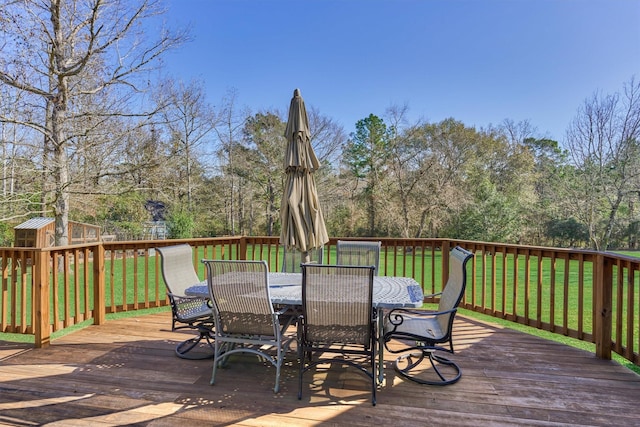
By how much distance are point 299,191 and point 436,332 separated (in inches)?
68.8

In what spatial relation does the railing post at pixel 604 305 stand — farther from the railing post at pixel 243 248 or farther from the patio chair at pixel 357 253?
the railing post at pixel 243 248

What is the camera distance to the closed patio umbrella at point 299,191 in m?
3.26

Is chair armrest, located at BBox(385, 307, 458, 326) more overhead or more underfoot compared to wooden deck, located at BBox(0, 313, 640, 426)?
more overhead

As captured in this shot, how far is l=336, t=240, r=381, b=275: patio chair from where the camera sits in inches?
161

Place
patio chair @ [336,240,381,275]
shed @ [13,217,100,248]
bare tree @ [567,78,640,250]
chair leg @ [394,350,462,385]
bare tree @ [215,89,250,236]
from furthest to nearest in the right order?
bare tree @ [215,89,250,236] → bare tree @ [567,78,640,250] → shed @ [13,217,100,248] → patio chair @ [336,240,381,275] → chair leg @ [394,350,462,385]

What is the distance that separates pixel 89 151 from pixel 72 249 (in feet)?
18.3

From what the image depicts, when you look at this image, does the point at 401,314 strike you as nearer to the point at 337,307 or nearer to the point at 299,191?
the point at 337,307

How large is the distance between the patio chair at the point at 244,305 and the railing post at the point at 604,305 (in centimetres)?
301

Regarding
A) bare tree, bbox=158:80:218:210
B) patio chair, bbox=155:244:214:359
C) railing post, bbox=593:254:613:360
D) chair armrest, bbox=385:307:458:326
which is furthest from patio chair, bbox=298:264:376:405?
bare tree, bbox=158:80:218:210

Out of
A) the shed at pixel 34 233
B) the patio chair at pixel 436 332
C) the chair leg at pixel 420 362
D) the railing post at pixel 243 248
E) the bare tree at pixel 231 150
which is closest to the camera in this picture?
the patio chair at pixel 436 332

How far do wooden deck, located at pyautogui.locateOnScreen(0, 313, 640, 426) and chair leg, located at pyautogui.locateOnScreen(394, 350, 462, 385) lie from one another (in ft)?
0.24

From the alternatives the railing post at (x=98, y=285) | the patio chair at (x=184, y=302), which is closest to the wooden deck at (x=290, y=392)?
the patio chair at (x=184, y=302)

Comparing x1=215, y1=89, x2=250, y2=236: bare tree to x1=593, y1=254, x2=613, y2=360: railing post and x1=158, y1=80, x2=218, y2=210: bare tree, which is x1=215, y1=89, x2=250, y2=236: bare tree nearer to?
x1=158, y1=80, x2=218, y2=210: bare tree

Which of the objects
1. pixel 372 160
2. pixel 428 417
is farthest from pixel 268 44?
pixel 428 417
